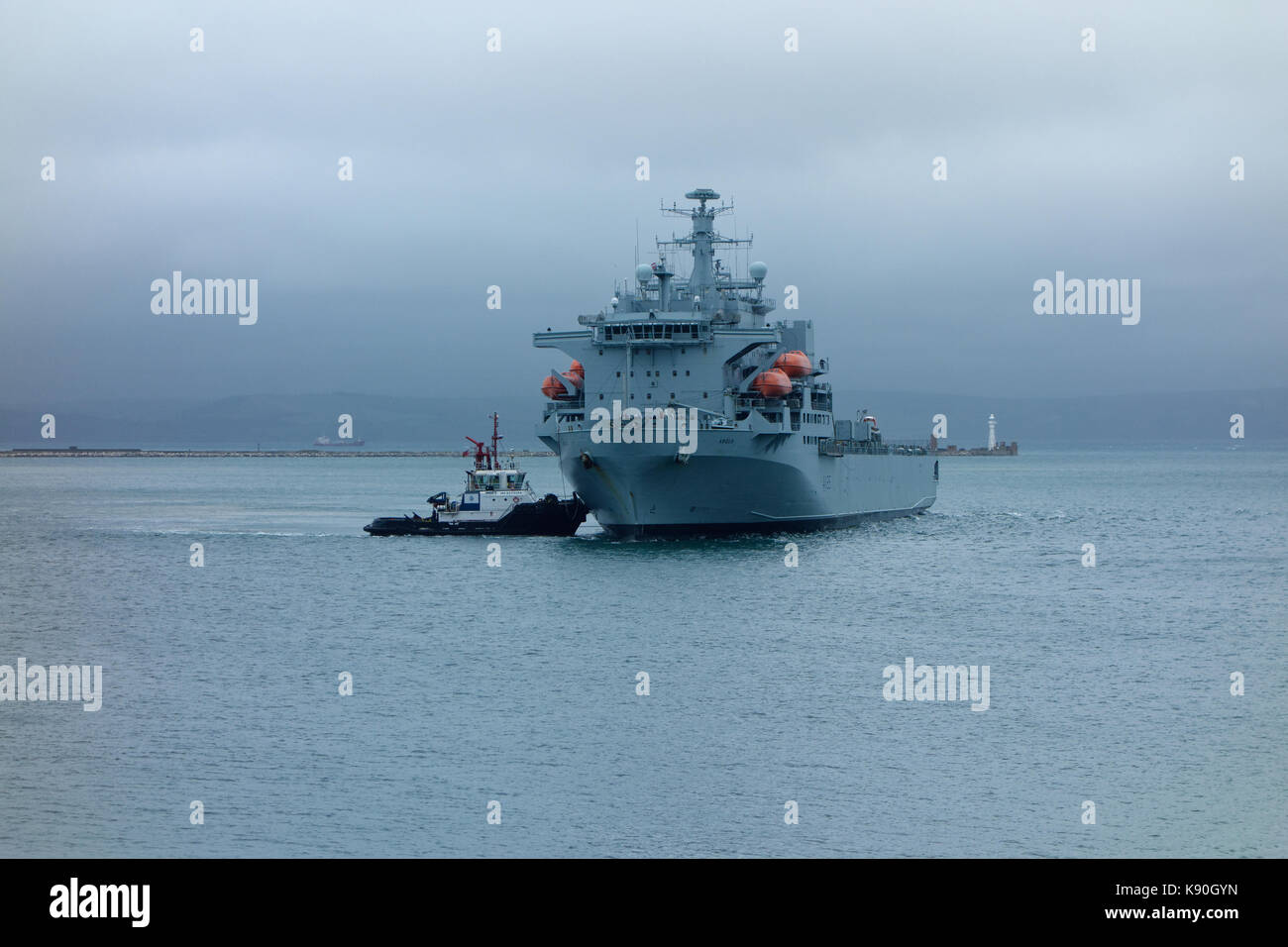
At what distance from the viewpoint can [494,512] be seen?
62594 millimetres

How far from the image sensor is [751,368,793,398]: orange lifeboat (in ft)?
177

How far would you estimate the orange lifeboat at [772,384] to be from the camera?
177ft

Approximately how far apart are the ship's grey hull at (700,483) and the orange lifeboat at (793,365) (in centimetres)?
360

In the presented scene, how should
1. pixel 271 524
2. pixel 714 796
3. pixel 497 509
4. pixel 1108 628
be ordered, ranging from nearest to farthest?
pixel 714 796 → pixel 1108 628 → pixel 497 509 → pixel 271 524

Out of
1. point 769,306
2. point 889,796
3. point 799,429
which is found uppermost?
point 769,306

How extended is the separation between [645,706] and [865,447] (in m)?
49.6

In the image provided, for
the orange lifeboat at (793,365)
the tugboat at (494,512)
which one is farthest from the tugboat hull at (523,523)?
the orange lifeboat at (793,365)

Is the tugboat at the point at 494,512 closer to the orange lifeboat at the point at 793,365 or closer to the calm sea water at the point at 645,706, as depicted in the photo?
the calm sea water at the point at 645,706

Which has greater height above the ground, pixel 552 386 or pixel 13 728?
pixel 552 386

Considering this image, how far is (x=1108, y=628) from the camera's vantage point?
123 feet
